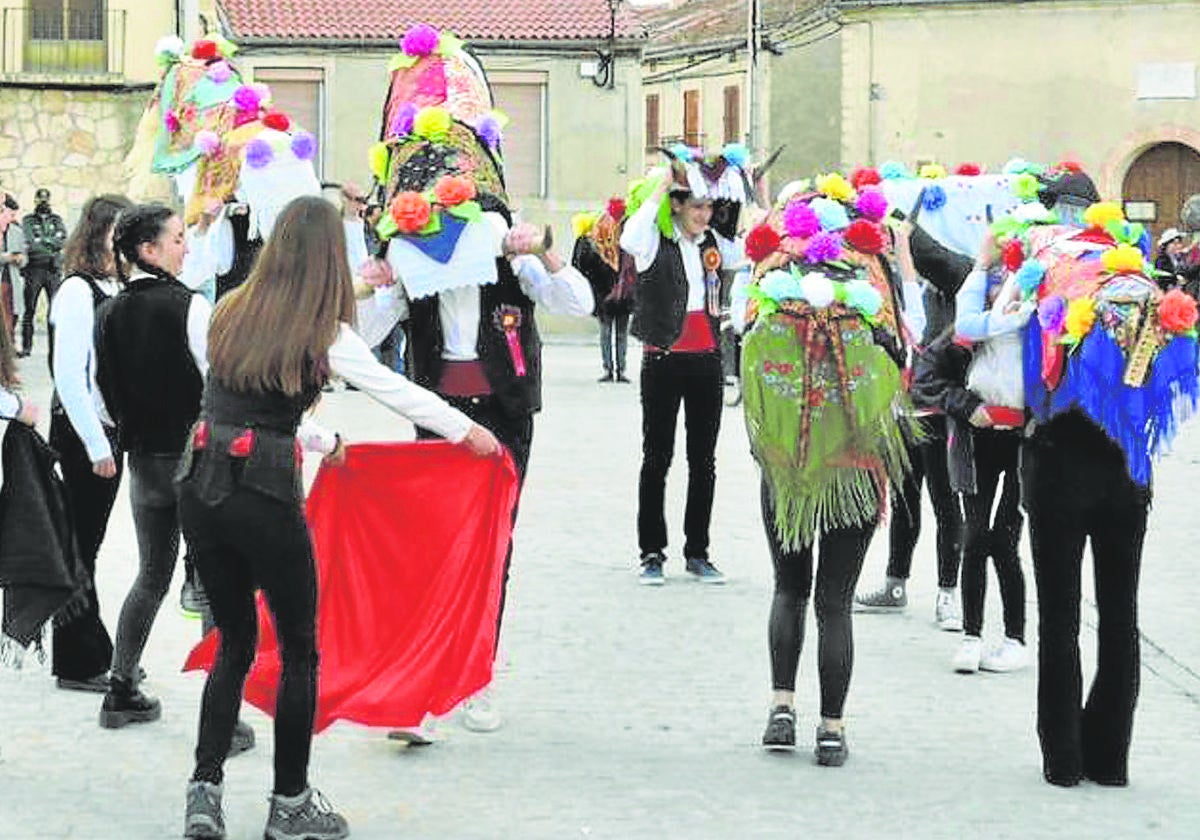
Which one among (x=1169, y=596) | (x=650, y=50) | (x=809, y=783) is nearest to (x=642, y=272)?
(x=1169, y=596)

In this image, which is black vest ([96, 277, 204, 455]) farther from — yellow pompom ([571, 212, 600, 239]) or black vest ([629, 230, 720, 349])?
yellow pompom ([571, 212, 600, 239])

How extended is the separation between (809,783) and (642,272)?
4.42 meters

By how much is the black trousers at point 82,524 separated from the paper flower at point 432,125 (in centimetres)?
157

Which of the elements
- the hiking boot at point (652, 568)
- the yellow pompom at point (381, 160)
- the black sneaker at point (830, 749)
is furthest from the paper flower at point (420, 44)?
the hiking boot at point (652, 568)

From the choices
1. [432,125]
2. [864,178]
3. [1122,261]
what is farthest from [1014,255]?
[432,125]

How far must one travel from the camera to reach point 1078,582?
7.95 meters

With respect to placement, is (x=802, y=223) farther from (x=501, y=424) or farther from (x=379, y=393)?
(x=379, y=393)

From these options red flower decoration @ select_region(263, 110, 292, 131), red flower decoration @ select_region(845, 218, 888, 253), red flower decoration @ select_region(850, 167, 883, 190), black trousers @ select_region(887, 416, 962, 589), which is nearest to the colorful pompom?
red flower decoration @ select_region(845, 218, 888, 253)

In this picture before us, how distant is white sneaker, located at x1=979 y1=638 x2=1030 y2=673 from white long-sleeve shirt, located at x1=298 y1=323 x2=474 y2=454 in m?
3.17

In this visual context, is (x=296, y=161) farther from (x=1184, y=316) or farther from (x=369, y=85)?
(x=369, y=85)

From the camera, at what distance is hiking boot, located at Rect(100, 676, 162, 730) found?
860 centimetres

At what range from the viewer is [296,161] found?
11.2 m

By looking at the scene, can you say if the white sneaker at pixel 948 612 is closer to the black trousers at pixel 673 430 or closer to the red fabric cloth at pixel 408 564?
the black trousers at pixel 673 430

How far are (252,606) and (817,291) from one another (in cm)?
209
